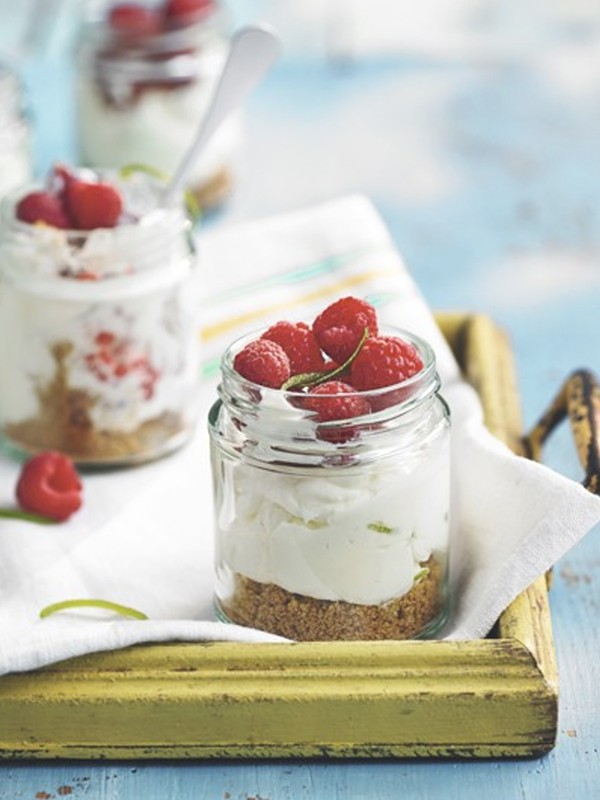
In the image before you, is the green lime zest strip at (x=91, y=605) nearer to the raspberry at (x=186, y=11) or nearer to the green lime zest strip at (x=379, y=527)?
the green lime zest strip at (x=379, y=527)

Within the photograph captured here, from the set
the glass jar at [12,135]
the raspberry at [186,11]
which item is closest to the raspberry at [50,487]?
the glass jar at [12,135]

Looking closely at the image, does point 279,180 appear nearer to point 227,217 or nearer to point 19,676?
point 227,217

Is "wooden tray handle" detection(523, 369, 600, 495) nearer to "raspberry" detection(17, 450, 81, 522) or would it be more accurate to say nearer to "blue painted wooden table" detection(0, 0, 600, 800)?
"blue painted wooden table" detection(0, 0, 600, 800)

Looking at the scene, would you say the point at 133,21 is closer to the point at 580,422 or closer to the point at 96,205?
the point at 96,205

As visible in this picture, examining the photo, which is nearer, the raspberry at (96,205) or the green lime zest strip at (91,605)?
the green lime zest strip at (91,605)

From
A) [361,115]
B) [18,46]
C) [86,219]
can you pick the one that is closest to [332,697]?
[86,219]

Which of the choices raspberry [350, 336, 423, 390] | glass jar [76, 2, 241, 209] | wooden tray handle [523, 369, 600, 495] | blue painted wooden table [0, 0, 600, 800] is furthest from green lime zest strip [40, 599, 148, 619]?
glass jar [76, 2, 241, 209]
